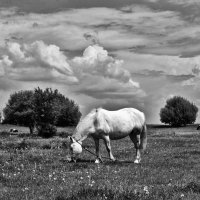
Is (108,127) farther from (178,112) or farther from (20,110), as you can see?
(178,112)

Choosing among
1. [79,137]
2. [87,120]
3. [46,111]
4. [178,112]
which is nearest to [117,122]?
[87,120]

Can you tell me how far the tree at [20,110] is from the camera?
118100 millimetres

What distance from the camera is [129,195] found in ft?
31.8

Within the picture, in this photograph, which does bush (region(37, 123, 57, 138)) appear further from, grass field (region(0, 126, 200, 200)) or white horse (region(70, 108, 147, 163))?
white horse (region(70, 108, 147, 163))

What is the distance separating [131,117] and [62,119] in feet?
429

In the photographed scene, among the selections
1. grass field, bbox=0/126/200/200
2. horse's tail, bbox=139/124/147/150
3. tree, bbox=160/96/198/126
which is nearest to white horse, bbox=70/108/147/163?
horse's tail, bbox=139/124/147/150

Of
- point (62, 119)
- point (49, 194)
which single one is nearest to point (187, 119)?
point (62, 119)

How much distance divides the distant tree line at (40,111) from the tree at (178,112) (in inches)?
1461

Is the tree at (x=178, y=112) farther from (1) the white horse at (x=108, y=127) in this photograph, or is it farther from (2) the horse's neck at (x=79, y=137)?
(2) the horse's neck at (x=79, y=137)

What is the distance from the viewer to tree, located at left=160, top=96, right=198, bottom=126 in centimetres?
16538

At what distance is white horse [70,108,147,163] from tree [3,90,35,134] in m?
92.5

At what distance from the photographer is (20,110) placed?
12456 cm

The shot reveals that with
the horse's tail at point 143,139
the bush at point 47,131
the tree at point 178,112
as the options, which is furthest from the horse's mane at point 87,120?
the tree at point 178,112

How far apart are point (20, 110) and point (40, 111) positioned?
47817mm
